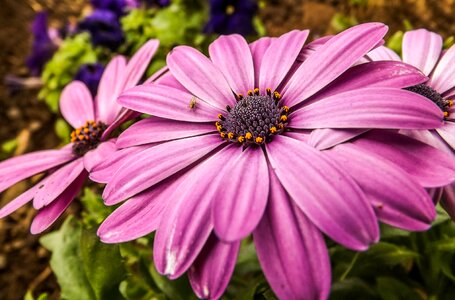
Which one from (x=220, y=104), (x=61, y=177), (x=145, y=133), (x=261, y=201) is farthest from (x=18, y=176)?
(x=261, y=201)

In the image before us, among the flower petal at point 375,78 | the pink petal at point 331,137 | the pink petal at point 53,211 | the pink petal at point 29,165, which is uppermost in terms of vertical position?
the pink petal at point 29,165

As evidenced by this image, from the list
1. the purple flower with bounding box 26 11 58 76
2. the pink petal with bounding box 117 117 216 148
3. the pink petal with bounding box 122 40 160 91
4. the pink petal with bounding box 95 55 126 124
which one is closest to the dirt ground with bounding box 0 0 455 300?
the purple flower with bounding box 26 11 58 76

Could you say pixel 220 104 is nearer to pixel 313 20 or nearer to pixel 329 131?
pixel 329 131

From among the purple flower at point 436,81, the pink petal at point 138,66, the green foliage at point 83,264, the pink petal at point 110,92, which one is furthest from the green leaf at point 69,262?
the purple flower at point 436,81

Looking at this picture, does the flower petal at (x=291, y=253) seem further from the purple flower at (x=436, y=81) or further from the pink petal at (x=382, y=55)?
the pink petal at (x=382, y=55)

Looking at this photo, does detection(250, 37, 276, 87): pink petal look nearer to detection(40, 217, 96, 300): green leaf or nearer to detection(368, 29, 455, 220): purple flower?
detection(368, 29, 455, 220): purple flower

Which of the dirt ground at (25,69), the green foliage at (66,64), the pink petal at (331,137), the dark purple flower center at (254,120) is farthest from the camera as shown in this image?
the green foliage at (66,64)
